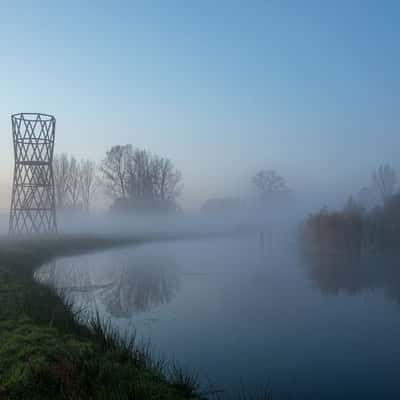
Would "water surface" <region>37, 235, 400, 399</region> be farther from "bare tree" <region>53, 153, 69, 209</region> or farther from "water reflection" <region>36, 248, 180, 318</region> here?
"bare tree" <region>53, 153, 69, 209</region>

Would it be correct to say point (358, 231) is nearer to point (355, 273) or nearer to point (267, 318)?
point (355, 273)

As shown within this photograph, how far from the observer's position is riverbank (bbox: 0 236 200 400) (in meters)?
4.18

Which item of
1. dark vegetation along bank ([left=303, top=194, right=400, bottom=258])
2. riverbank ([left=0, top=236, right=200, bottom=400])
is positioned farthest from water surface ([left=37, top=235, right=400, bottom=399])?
dark vegetation along bank ([left=303, top=194, right=400, bottom=258])

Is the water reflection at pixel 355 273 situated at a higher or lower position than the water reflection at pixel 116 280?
lower

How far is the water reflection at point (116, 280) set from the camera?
10.6 metres

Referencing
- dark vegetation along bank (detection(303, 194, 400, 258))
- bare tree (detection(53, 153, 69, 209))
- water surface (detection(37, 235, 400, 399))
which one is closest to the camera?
water surface (detection(37, 235, 400, 399))

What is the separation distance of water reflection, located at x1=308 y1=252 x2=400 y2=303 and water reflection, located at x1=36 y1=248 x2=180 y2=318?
15.9ft

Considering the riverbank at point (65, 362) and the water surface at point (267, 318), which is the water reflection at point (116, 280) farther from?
the riverbank at point (65, 362)

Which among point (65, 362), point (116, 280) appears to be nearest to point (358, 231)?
point (116, 280)

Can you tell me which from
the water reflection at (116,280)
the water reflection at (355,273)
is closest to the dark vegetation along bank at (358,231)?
the water reflection at (355,273)

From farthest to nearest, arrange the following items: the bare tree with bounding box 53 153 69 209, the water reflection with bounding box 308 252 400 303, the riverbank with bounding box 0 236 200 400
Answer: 1. the bare tree with bounding box 53 153 69 209
2. the water reflection with bounding box 308 252 400 303
3. the riverbank with bounding box 0 236 200 400

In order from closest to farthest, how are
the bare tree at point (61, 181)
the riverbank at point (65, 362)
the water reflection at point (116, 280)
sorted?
1. the riverbank at point (65, 362)
2. the water reflection at point (116, 280)
3. the bare tree at point (61, 181)

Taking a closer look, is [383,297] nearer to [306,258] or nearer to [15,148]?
[306,258]

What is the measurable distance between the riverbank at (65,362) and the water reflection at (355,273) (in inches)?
291
